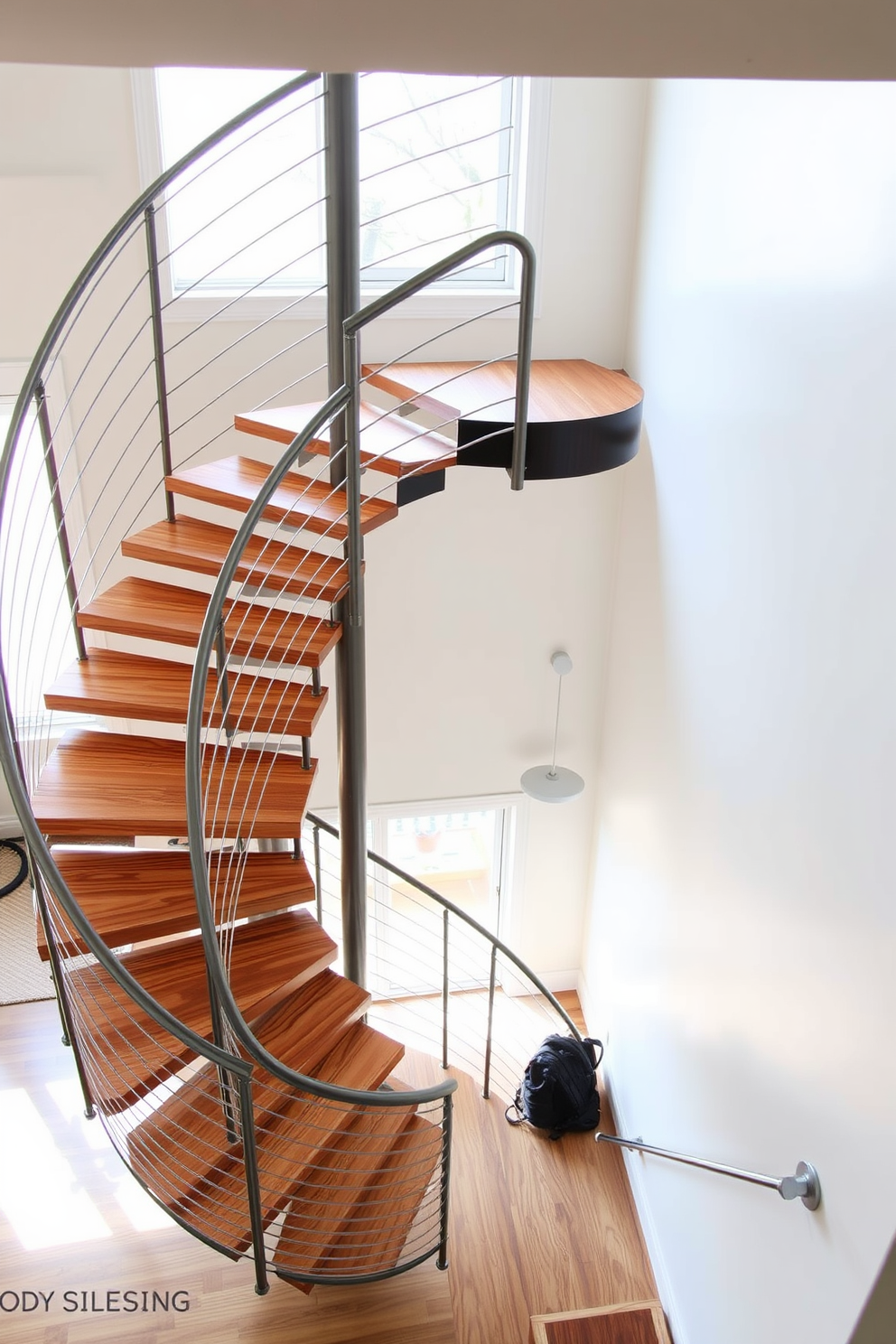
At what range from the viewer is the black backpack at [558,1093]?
14.2 ft

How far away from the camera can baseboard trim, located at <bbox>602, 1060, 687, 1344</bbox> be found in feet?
11.9

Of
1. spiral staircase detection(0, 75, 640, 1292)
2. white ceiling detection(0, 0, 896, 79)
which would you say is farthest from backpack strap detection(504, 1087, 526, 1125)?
white ceiling detection(0, 0, 896, 79)

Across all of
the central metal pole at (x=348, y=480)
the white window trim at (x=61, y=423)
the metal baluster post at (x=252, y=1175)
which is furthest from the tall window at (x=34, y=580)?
the metal baluster post at (x=252, y=1175)

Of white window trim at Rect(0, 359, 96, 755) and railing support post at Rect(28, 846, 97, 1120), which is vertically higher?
white window trim at Rect(0, 359, 96, 755)

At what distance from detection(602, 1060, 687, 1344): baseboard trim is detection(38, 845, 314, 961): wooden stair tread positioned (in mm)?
2157

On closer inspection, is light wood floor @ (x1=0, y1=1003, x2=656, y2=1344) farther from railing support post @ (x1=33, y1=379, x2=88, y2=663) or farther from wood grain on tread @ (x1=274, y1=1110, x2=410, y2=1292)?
railing support post @ (x1=33, y1=379, x2=88, y2=663)

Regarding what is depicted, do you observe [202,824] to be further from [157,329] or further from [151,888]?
[157,329]

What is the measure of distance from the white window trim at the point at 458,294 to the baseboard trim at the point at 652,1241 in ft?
11.4

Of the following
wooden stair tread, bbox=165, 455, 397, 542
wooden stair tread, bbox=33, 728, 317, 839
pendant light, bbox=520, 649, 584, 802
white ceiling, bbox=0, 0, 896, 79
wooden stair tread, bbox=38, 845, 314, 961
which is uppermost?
white ceiling, bbox=0, 0, 896, 79

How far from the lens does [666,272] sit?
3.87m

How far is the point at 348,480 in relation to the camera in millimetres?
2715

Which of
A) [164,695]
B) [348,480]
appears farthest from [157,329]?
[164,695]

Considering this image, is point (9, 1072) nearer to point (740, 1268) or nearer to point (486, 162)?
point (740, 1268)

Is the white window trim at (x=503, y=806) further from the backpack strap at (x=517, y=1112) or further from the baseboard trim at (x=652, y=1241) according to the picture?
the baseboard trim at (x=652, y=1241)
